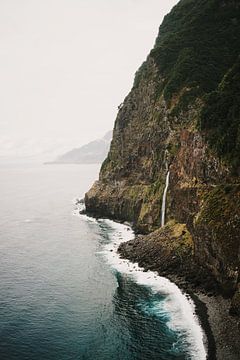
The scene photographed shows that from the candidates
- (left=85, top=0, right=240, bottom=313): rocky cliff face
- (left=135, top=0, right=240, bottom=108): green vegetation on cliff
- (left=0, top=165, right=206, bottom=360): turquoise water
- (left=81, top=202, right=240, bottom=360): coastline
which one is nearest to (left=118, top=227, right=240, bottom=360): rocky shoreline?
(left=81, top=202, right=240, bottom=360): coastline

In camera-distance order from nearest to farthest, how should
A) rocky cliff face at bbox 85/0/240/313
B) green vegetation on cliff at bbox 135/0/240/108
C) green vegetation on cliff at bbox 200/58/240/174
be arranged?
1. rocky cliff face at bbox 85/0/240/313
2. green vegetation on cliff at bbox 200/58/240/174
3. green vegetation on cliff at bbox 135/0/240/108

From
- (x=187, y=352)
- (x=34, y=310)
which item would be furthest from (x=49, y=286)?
(x=187, y=352)

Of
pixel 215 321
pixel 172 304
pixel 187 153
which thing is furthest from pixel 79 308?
pixel 187 153

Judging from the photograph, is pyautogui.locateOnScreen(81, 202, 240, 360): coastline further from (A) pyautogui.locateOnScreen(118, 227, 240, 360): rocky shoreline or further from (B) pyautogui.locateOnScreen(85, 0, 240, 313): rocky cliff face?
(B) pyautogui.locateOnScreen(85, 0, 240, 313): rocky cliff face

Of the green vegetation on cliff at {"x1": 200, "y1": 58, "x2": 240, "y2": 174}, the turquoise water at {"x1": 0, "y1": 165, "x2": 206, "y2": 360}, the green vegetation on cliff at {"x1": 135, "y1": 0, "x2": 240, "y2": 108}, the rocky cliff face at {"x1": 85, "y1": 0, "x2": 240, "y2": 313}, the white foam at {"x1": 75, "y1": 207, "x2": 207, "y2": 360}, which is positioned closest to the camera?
the turquoise water at {"x1": 0, "y1": 165, "x2": 206, "y2": 360}

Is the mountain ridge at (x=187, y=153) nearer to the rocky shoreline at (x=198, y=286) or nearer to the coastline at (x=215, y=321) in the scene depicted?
the rocky shoreline at (x=198, y=286)

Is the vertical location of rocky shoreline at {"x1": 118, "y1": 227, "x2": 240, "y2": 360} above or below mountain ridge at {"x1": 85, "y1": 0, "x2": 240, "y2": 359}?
below

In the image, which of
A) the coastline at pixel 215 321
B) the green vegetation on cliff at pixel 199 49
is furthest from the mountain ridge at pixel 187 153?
the coastline at pixel 215 321
